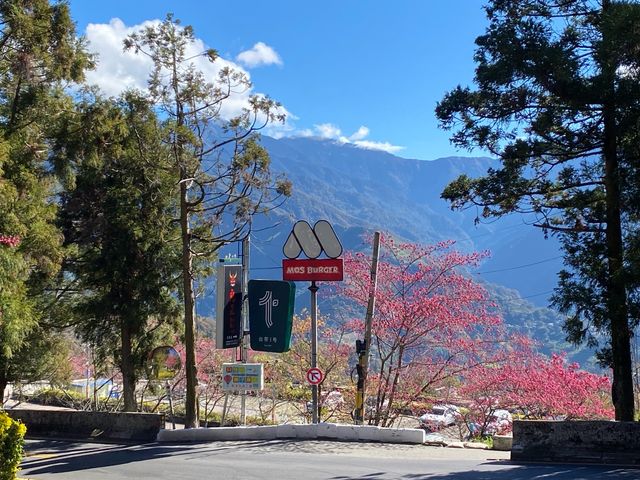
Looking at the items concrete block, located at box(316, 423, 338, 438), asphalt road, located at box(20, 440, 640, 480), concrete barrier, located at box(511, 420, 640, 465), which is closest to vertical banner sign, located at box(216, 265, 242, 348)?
asphalt road, located at box(20, 440, 640, 480)

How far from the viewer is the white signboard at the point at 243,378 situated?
1605 centimetres

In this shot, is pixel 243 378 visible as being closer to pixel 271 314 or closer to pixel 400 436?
pixel 271 314

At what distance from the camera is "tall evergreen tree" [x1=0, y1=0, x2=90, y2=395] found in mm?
13988

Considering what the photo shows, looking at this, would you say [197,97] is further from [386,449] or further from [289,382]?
[289,382]

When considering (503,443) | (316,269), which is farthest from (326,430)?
(503,443)

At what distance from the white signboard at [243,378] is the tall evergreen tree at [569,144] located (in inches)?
256

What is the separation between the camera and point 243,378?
53.0ft

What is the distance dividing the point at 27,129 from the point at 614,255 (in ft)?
46.5

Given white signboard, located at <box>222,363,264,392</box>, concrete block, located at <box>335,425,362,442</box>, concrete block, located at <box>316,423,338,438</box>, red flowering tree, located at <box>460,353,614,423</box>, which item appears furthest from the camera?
red flowering tree, located at <box>460,353,614,423</box>

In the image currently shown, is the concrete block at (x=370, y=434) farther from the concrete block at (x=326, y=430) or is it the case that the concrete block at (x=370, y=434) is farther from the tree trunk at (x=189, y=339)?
the tree trunk at (x=189, y=339)

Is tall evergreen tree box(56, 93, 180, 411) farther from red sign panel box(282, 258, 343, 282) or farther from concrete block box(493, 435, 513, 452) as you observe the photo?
concrete block box(493, 435, 513, 452)

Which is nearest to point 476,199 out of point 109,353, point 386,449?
point 386,449

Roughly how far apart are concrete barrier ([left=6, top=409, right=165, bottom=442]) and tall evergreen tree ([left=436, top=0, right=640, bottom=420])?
9.13 m

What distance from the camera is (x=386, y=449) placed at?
12914mm
